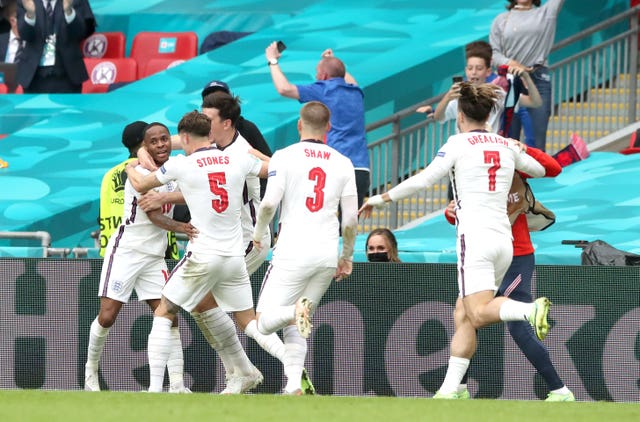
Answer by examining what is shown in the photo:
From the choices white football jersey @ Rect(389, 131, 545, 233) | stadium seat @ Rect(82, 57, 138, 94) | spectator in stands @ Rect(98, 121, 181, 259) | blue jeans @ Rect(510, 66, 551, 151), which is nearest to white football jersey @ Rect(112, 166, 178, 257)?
spectator in stands @ Rect(98, 121, 181, 259)

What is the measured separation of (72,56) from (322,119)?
10.5 m

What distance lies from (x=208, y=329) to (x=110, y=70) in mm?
11284

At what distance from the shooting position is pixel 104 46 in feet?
76.7

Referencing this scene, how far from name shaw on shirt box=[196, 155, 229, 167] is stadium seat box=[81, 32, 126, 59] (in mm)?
12145

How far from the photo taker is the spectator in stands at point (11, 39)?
2167 cm

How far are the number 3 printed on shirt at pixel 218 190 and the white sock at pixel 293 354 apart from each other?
1.00 m

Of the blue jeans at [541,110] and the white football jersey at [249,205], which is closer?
the white football jersey at [249,205]

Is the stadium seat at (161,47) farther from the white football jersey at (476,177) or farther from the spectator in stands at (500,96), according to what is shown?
the white football jersey at (476,177)

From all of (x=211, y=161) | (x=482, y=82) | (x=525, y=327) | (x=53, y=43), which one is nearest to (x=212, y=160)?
(x=211, y=161)

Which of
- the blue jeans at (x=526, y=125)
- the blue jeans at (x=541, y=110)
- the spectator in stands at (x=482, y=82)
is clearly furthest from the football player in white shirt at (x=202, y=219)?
the blue jeans at (x=541, y=110)

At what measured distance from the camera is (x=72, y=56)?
70.1ft

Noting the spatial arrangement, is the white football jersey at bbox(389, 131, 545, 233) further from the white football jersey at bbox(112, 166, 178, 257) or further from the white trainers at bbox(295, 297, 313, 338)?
the white football jersey at bbox(112, 166, 178, 257)

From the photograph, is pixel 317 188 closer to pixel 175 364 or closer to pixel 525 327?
pixel 525 327

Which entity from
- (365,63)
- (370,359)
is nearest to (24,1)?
(365,63)
